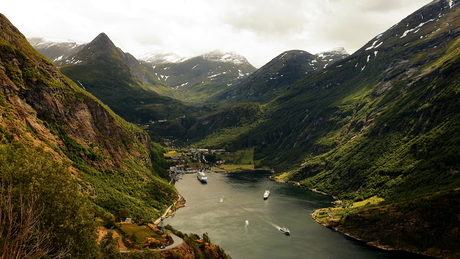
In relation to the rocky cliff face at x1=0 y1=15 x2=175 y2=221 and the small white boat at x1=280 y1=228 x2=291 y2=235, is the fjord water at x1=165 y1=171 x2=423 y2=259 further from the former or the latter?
the rocky cliff face at x1=0 y1=15 x2=175 y2=221

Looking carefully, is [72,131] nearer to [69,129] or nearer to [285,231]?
[69,129]

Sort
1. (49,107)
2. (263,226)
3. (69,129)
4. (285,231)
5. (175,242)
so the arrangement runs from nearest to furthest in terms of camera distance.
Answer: (175,242), (285,231), (49,107), (263,226), (69,129)

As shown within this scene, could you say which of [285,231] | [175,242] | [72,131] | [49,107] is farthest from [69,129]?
[285,231]

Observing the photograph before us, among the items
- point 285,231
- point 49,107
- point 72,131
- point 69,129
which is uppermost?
point 49,107

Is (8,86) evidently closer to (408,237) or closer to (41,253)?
(41,253)

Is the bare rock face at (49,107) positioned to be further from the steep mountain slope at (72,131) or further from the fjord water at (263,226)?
the fjord water at (263,226)

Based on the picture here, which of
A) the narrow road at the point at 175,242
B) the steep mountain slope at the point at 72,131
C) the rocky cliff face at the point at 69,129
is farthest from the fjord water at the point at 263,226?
the narrow road at the point at 175,242

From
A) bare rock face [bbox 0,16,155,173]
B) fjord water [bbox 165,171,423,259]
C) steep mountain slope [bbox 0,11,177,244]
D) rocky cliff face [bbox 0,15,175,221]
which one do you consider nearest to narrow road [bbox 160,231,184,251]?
fjord water [bbox 165,171,423,259]
